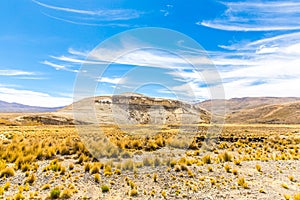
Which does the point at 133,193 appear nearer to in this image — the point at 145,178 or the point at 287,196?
the point at 145,178

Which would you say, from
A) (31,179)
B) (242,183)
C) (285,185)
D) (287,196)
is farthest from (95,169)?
(285,185)

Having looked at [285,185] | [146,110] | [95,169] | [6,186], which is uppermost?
[146,110]

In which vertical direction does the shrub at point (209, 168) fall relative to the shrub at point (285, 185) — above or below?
above

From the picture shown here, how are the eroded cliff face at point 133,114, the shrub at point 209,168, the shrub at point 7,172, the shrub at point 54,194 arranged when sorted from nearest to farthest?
the shrub at point 54,194 < the shrub at point 7,172 < the shrub at point 209,168 < the eroded cliff face at point 133,114

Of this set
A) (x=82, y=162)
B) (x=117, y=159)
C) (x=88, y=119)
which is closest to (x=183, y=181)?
(x=117, y=159)

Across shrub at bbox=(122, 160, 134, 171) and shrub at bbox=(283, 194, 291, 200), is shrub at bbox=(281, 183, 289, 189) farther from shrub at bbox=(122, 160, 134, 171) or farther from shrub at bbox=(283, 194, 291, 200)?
shrub at bbox=(122, 160, 134, 171)

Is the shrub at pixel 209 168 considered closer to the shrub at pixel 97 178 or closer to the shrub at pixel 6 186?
the shrub at pixel 97 178

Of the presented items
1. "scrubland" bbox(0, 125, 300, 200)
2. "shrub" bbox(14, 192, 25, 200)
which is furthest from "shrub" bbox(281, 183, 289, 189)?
"shrub" bbox(14, 192, 25, 200)

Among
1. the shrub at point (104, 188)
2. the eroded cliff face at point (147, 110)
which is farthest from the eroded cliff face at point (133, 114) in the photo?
the shrub at point (104, 188)

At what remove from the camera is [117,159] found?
48.0 ft

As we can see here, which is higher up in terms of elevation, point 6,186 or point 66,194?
point 6,186

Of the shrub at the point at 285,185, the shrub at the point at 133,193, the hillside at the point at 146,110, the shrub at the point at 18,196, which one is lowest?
the shrub at the point at 133,193

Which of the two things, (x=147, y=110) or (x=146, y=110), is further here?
(x=147, y=110)

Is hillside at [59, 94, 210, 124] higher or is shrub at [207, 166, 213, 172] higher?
hillside at [59, 94, 210, 124]
